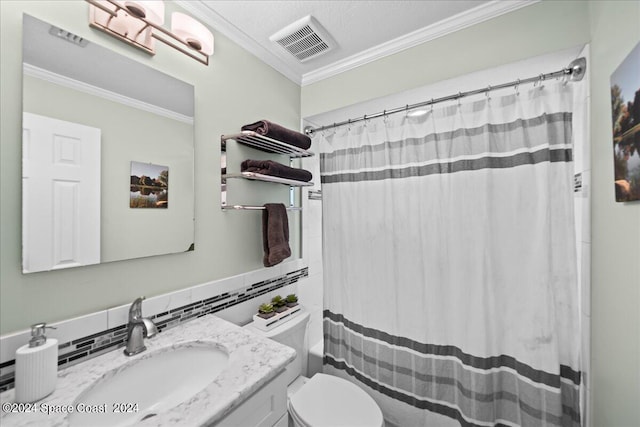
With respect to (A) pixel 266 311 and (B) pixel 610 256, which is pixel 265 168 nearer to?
(A) pixel 266 311

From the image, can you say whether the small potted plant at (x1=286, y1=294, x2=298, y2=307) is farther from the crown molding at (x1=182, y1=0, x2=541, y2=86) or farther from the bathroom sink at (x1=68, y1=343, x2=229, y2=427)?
the crown molding at (x1=182, y1=0, x2=541, y2=86)

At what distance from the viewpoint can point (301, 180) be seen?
1.64 meters

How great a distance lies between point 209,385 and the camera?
2.52 feet

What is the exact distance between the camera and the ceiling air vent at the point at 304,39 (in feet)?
4.43

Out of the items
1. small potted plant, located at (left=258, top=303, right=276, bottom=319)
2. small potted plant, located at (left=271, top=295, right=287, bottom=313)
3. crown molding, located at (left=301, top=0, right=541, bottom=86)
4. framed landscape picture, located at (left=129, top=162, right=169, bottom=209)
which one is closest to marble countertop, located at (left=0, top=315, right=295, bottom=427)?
small potted plant, located at (left=258, top=303, right=276, bottom=319)

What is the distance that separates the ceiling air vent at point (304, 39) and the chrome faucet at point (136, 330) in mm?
1497

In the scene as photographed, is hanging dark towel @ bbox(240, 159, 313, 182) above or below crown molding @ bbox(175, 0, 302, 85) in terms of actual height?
below

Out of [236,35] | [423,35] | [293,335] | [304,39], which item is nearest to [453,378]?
[293,335]

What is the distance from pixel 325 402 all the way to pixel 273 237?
3.05 ft

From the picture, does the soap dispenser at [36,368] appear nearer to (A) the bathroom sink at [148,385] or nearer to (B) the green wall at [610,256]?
(A) the bathroom sink at [148,385]

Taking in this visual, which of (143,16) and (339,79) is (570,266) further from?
(143,16)

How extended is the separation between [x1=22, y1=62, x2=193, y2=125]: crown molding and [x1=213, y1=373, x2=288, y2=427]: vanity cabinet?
A: 118cm

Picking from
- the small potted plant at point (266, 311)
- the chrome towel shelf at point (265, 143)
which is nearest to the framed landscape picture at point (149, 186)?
the chrome towel shelf at point (265, 143)

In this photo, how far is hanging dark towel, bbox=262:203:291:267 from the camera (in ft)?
4.94
